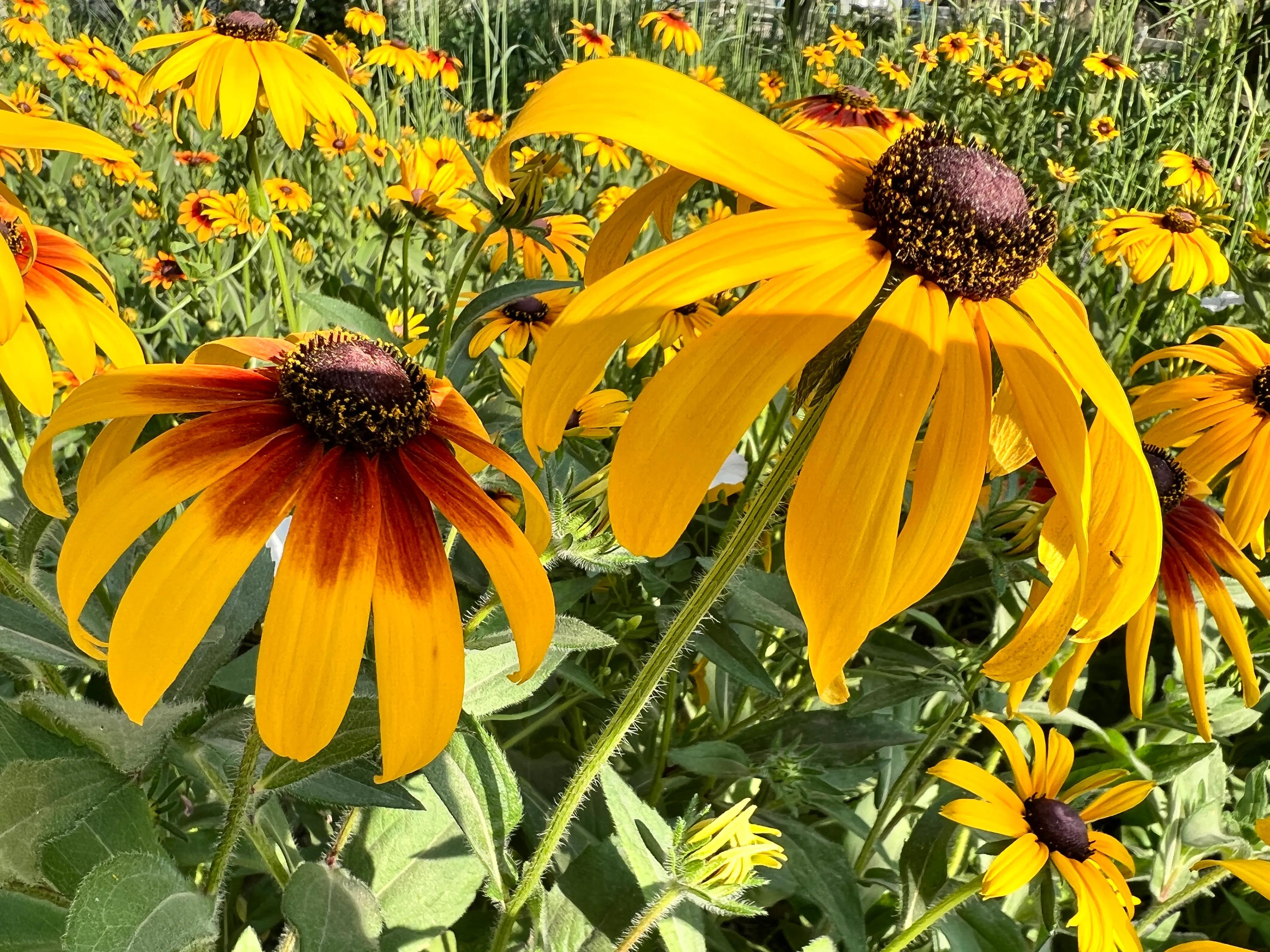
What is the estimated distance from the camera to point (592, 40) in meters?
3.32

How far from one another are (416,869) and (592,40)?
3.03 metres

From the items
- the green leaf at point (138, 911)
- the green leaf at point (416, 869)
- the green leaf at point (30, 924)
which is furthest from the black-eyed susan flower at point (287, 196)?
the green leaf at point (138, 911)

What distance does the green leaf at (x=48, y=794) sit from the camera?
658 millimetres

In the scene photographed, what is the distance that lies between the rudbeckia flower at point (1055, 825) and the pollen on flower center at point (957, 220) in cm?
57

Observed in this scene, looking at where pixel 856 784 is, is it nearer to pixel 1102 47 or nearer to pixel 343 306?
pixel 343 306

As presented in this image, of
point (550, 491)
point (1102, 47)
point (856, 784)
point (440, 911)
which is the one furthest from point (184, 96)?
point (1102, 47)

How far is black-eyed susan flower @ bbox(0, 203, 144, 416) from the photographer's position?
0.83 meters

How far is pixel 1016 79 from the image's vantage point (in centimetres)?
370

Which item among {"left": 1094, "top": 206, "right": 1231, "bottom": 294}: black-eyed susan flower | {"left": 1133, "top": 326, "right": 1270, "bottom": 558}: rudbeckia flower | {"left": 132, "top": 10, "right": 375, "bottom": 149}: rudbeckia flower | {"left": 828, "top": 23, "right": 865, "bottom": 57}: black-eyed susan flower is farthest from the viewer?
{"left": 828, "top": 23, "right": 865, "bottom": 57}: black-eyed susan flower

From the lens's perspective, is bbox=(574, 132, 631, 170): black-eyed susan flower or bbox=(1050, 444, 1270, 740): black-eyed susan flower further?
bbox=(574, 132, 631, 170): black-eyed susan flower

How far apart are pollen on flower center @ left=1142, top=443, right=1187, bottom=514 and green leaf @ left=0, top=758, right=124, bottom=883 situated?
3.69 feet

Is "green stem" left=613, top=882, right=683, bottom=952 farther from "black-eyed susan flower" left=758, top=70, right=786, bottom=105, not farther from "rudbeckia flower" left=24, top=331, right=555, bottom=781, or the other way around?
"black-eyed susan flower" left=758, top=70, right=786, bottom=105

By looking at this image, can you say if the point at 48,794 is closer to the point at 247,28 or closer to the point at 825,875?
the point at 825,875

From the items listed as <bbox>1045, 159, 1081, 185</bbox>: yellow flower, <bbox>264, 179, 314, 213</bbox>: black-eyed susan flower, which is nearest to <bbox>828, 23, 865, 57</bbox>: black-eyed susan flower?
<bbox>1045, 159, 1081, 185</bbox>: yellow flower
